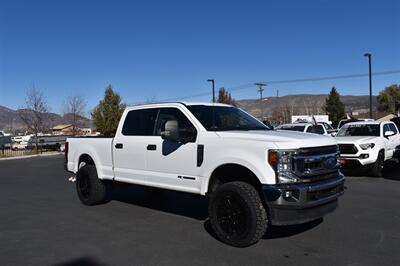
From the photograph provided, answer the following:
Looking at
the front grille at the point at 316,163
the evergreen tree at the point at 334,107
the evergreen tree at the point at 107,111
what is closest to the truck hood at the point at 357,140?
the front grille at the point at 316,163

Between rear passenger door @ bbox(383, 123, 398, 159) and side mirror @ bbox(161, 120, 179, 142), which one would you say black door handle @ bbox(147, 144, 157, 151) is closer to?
side mirror @ bbox(161, 120, 179, 142)

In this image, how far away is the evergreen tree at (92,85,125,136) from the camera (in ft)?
149

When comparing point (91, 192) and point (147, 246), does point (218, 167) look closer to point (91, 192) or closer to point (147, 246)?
point (147, 246)

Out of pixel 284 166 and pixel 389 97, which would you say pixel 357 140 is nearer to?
pixel 284 166

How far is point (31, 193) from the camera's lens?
36.7 ft

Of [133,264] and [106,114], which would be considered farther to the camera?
[106,114]

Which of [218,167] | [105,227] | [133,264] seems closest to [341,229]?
[218,167]

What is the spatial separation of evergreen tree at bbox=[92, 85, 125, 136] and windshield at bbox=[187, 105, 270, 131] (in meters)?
39.0

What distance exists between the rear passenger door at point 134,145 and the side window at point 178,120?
152 millimetres

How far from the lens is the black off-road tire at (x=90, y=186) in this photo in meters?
8.65

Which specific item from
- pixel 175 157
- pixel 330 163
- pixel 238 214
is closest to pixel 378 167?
pixel 330 163

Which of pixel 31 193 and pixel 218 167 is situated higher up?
pixel 218 167

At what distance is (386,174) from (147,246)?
409 inches

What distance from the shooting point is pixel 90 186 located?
8.73 m
